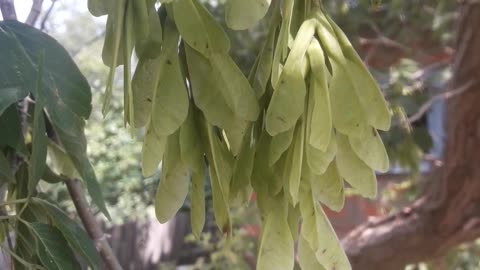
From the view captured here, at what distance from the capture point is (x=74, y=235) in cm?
58

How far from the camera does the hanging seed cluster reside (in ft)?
1.40

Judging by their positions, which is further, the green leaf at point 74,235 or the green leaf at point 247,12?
the green leaf at point 74,235

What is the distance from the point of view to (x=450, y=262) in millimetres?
3035

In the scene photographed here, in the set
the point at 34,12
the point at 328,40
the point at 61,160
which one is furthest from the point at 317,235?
the point at 34,12

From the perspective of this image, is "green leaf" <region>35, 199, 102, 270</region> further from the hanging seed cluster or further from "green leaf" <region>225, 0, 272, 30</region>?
"green leaf" <region>225, 0, 272, 30</region>

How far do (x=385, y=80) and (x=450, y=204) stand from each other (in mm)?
691

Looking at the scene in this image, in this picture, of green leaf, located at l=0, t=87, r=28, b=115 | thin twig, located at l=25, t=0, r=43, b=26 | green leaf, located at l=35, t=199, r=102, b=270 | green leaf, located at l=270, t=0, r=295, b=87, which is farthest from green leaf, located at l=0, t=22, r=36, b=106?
thin twig, located at l=25, t=0, r=43, b=26

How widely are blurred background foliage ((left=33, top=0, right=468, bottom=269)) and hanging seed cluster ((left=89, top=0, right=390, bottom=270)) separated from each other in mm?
1666

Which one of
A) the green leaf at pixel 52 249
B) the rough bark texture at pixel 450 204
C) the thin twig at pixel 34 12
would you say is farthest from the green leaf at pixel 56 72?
the rough bark texture at pixel 450 204

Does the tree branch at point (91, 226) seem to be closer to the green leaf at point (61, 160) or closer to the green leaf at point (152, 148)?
the green leaf at point (61, 160)

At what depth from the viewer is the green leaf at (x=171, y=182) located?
0.47m

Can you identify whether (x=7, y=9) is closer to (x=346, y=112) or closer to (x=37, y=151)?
(x=37, y=151)

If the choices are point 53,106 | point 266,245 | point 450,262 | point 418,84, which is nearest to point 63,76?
point 53,106

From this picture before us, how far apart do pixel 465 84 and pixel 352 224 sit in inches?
76.8
